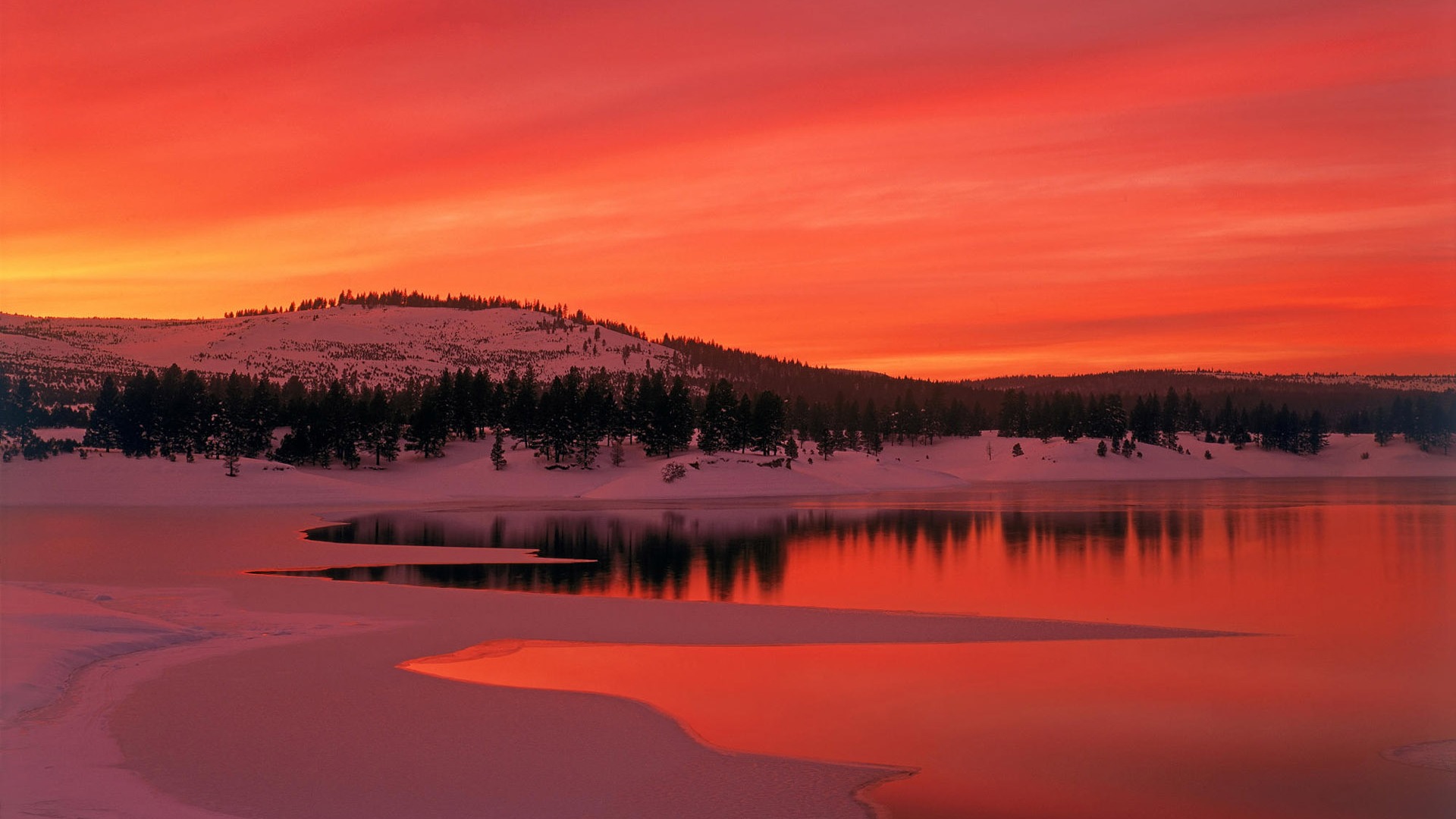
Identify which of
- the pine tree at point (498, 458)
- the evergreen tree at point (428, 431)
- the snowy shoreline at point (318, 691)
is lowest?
the snowy shoreline at point (318, 691)

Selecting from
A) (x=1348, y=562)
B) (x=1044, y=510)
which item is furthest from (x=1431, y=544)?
(x=1044, y=510)

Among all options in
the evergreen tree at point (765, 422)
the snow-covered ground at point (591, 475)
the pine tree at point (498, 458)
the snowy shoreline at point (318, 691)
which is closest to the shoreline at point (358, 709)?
the snowy shoreline at point (318, 691)

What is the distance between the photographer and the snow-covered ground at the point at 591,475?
90.3m

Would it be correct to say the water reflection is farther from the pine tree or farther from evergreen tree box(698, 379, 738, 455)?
evergreen tree box(698, 379, 738, 455)

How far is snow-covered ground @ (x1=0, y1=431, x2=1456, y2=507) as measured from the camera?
9031cm

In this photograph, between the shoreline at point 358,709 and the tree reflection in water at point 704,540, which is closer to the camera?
the shoreline at point 358,709

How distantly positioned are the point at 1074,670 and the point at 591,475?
303 ft

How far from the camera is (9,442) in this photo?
304 feet

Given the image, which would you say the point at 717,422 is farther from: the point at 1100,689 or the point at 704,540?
the point at 1100,689

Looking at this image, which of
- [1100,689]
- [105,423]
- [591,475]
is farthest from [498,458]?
[1100,689]

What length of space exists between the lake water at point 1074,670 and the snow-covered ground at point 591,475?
45.7m

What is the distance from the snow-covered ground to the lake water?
150 feet

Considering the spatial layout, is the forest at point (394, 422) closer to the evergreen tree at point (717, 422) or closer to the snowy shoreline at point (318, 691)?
the evergreen tree at point (717, 422)

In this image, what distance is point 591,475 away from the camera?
372 ft
